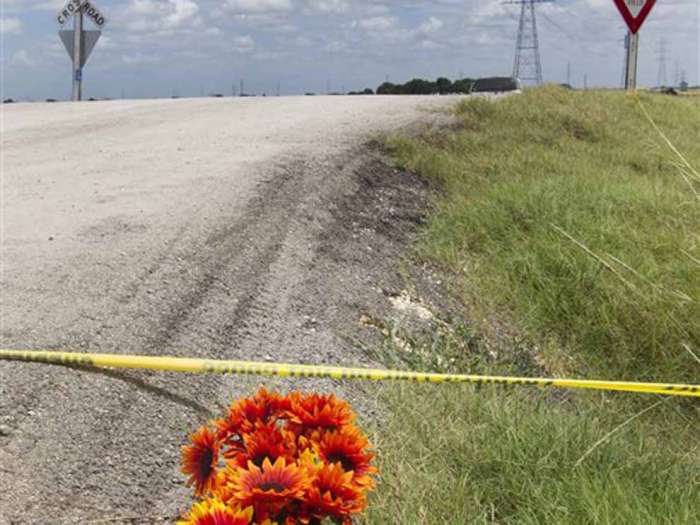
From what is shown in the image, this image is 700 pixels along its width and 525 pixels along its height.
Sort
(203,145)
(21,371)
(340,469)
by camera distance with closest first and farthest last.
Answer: (340,469), (21,371), (203,145)

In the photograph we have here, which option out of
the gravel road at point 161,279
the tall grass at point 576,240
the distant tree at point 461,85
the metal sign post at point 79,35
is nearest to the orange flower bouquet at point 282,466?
the gravel road at point 161,279

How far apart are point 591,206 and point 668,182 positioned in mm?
1920

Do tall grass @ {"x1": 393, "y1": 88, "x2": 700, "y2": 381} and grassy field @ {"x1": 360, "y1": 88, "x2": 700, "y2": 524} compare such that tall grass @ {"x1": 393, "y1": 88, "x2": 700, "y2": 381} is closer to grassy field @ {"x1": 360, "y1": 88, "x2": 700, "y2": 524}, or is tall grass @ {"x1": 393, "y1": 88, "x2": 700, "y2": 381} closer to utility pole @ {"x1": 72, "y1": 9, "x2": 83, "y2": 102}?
grassy field @ {"x1": 360, "y1": 88, "x2": 700, "y2": 524}

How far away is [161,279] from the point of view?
185 inches

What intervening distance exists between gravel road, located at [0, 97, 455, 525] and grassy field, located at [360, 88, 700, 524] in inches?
16.9

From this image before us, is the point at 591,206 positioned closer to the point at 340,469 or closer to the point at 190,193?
the point at 190,193

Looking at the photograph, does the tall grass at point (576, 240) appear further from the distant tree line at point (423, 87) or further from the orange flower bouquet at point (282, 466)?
the distant tree line at point (423, 87)

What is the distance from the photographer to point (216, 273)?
490 centimetres

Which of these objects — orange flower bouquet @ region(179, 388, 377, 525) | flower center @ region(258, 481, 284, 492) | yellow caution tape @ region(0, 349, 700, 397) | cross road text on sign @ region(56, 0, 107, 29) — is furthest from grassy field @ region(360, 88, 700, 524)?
cross road text on sign @ region(56, 0, 107, 29)

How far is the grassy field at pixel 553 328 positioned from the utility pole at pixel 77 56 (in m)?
7.47

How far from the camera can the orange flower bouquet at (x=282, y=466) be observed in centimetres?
197

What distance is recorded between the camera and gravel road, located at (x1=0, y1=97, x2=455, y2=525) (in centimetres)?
328

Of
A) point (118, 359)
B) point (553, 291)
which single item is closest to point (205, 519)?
point (118, 359)

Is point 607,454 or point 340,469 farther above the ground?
point 340,469
